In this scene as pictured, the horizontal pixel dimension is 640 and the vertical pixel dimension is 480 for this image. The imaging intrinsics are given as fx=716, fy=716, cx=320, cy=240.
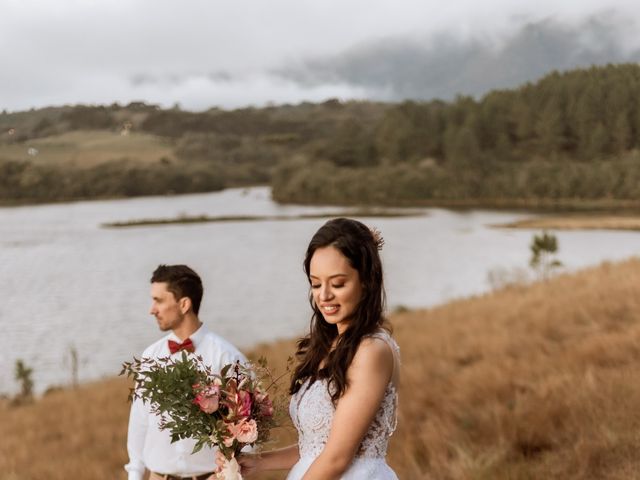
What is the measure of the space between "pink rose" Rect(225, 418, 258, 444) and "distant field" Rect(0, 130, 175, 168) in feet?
327

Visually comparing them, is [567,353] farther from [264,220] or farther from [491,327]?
[264,220]

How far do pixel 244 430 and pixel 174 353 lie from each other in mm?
1186

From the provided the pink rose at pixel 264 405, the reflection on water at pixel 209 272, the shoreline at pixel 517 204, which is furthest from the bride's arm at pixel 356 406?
the shoreline at pixel 517 204

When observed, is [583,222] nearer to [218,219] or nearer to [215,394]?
[218,219]

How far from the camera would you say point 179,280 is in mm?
3412

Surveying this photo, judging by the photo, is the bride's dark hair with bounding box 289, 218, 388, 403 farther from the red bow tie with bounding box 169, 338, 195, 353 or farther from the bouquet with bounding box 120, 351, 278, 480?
the red bow tie with bounding box 169, 338, 195, 353

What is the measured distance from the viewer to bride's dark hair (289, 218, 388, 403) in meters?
2.24

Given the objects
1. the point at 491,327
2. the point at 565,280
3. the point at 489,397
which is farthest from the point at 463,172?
the point at 489,397

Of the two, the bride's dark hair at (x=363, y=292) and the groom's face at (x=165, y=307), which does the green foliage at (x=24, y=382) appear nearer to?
the groom's face at (x=165, y=307)

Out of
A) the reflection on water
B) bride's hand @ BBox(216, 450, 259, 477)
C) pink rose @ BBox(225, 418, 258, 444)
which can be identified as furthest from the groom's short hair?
the reflection on water

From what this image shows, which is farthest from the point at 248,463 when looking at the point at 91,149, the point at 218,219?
the point at 91,149

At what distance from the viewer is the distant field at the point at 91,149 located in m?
103

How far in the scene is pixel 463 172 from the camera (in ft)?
332

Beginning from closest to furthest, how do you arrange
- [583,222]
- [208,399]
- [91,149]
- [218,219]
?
[208,399], [583,222], [218,219], [91,149]
